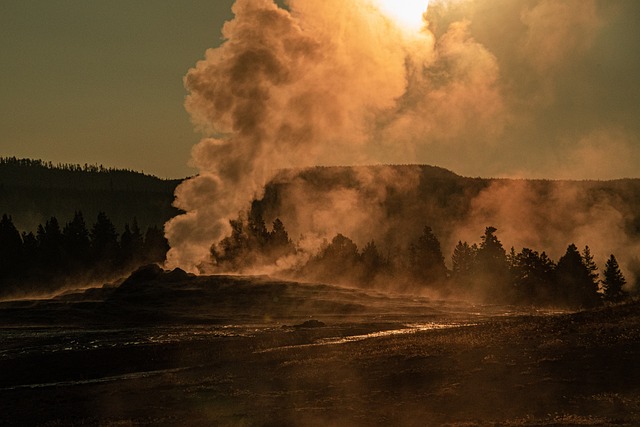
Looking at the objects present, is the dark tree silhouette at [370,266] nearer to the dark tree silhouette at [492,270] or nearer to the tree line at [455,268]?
the tree line at [455,268]

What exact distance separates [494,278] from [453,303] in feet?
77.1

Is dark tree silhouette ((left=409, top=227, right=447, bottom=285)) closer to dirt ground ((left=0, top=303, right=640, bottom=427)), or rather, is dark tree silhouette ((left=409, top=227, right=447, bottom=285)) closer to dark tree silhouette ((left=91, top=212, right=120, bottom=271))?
dark tree silhouette ((left=91, top=212, right=120, bottom=271))

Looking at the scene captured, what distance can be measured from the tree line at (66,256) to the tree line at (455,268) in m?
21.1

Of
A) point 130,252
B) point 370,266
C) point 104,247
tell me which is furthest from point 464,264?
point 104,247

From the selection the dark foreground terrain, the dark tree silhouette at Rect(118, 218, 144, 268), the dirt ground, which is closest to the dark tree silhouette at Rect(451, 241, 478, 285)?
the dark tree silhouette at Rect(118, 218, 144, 268)

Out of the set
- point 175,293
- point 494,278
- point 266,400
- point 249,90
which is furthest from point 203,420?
point 494,278

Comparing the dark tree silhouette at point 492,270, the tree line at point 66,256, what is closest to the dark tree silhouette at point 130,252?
the tree line at point 66,256

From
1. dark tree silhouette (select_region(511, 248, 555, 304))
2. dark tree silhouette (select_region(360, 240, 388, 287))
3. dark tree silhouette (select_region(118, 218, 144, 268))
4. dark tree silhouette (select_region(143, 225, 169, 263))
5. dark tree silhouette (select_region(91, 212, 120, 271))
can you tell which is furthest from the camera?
dark tree silhouette (select_region(143, 225, 169, 263))

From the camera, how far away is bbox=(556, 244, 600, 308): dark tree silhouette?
94.9 meters

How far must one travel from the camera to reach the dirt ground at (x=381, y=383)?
2314cm

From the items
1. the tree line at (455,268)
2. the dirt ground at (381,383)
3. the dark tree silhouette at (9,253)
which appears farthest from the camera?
the dark tree silhouette at (9,253)

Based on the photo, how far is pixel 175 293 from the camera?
78.6 meters

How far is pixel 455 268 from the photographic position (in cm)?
11431

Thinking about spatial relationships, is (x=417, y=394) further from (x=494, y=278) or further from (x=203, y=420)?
(x=494, y=278)
